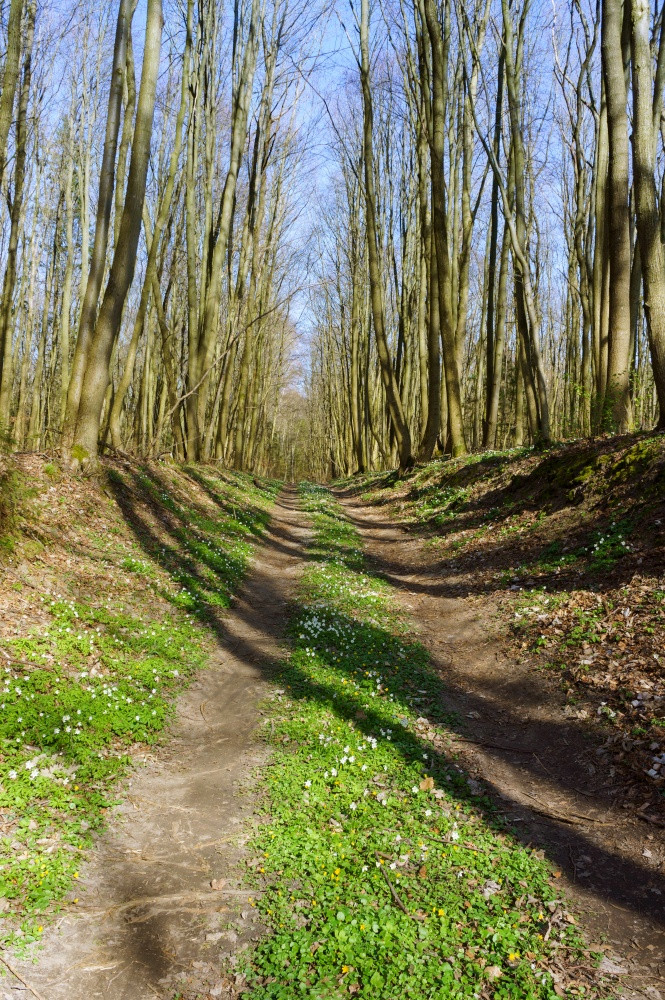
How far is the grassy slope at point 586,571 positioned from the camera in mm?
5484

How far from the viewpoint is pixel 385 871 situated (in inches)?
159

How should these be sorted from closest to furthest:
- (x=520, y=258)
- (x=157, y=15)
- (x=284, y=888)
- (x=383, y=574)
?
(x=284, y=888) → (x=157, y=15) → (x=383, y=574) → (x=520, y=258)

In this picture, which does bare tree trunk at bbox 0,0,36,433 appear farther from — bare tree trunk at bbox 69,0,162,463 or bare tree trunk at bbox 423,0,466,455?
bare tree trunk at bbox 423,0,466,455

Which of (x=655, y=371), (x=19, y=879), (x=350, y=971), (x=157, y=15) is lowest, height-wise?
(x=350, y=971)

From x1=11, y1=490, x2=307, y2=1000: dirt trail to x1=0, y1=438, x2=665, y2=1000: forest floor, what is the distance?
2 cm

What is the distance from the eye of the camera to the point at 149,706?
5.89 m

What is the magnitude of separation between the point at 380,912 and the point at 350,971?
1.42ft

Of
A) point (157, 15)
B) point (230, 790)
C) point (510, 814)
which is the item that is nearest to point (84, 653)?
point (230, 790)

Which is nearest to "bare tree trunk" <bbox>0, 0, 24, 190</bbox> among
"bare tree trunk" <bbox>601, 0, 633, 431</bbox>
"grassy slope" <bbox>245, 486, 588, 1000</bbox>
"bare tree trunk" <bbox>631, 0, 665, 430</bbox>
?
"bare tree trunk" <bbox>601, 0, 633, 431</bbox>

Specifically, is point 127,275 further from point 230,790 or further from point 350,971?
point 350,971

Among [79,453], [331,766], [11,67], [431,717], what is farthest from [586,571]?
[11,67]

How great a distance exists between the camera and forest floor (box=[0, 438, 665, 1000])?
339 cm

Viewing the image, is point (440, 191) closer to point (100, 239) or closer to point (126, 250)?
point (100, 239)

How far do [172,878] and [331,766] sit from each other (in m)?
1.65
